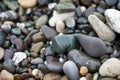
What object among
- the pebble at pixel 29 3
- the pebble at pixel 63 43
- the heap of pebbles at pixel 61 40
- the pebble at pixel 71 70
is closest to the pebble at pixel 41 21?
the heap of pebbles at pixel 61 40

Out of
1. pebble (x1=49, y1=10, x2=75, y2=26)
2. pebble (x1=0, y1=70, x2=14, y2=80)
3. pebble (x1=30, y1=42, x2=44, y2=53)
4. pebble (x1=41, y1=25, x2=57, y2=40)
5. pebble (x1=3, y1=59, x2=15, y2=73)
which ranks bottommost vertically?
pebble (x1=0, y1=70, x2=14, y2=80)

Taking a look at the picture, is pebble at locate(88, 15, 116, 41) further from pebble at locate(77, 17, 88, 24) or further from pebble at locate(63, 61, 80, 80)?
pebble at locate(63, 61, 80, 80)

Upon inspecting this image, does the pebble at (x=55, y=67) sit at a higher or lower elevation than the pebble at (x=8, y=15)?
lower

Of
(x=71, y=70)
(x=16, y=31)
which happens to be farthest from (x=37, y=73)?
(x=16, y=31)

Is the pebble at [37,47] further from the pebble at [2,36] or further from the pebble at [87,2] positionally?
the pebble at [87,2]

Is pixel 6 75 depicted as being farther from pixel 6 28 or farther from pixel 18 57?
pixel 6 28

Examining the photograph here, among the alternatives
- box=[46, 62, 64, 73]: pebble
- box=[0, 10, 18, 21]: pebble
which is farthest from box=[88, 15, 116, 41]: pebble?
box=[0, 10, 18, 21]: pebble
